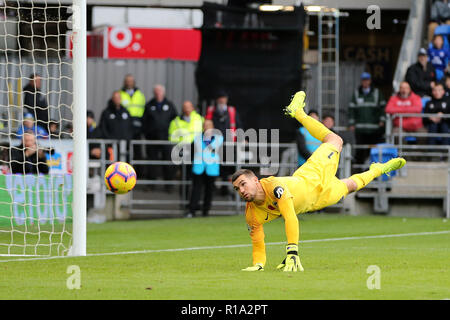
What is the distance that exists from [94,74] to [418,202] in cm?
876

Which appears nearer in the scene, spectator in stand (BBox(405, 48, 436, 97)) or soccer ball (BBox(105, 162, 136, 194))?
soccer ball (BBox(105, 162, 136, 194))

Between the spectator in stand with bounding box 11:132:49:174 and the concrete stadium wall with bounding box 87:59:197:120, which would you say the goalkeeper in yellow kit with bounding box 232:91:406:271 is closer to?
the spectator in stand with bounding box 11:132:49:174

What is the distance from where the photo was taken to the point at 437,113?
21.5 m

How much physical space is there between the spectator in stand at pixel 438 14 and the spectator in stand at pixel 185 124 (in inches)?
251

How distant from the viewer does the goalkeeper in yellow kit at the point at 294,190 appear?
1077 centimetres

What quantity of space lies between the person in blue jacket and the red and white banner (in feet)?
23.8

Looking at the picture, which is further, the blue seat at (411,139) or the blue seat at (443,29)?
the blue seat at (443,29)

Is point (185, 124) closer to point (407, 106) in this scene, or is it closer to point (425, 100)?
point (407, 106)

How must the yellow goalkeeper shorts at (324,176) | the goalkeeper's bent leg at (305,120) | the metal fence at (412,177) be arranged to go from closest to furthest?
the yellow goalkeeper shorts at (324,176), the goalkeeper's bent leg at (305,120), the metal fence at (412,177)

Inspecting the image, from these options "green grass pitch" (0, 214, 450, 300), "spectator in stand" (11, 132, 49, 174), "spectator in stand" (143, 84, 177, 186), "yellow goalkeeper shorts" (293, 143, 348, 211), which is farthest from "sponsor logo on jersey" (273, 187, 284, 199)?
"spectator in stand" (143, 84, 177, 186)

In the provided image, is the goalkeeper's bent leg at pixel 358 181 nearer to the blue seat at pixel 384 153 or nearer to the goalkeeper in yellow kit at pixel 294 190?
the goalkeeper in yellow kit at pixel 294 190

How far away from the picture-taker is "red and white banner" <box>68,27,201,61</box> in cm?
2764

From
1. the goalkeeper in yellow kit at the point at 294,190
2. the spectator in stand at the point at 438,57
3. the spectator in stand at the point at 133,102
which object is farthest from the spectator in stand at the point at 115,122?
the goalkeeper in yellow kit at the point at 294,190
